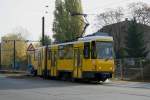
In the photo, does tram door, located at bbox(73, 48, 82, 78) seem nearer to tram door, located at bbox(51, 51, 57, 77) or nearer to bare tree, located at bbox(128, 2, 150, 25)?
tram door, located at bbox(51, 51, 57, 77)

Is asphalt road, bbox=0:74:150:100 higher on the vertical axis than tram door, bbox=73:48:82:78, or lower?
lower

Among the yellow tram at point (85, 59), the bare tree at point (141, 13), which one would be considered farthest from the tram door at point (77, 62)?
the bare tree at point (141, 13)

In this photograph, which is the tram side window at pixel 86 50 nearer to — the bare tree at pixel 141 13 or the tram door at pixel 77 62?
the tram door at pixel 77 62

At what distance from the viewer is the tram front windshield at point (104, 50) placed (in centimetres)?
3416

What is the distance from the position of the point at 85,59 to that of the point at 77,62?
4.77 ft

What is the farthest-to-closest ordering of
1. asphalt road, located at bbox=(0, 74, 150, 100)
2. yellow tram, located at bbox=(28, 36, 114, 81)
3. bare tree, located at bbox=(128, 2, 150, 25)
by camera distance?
bare tree, located at bbox=(128, 2, 150, 25)
yellow tram, located at bbox=(28, 36, 114, 81)
asphalt road, located at bbox=(0, 74, 150, 100)

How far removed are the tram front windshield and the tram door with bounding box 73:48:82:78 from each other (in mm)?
1850

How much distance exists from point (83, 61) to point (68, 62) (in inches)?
113

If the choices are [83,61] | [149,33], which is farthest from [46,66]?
[149,33]

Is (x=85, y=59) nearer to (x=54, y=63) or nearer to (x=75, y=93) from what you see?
(x=54, y=63)

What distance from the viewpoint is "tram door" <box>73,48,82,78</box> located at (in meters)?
35.4

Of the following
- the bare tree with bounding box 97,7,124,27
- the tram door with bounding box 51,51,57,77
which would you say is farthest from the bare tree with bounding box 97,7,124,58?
the tram door with bounding box 51,51,57,77

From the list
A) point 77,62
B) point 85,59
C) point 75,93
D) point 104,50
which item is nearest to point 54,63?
point 77,62

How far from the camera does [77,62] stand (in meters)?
35.9
